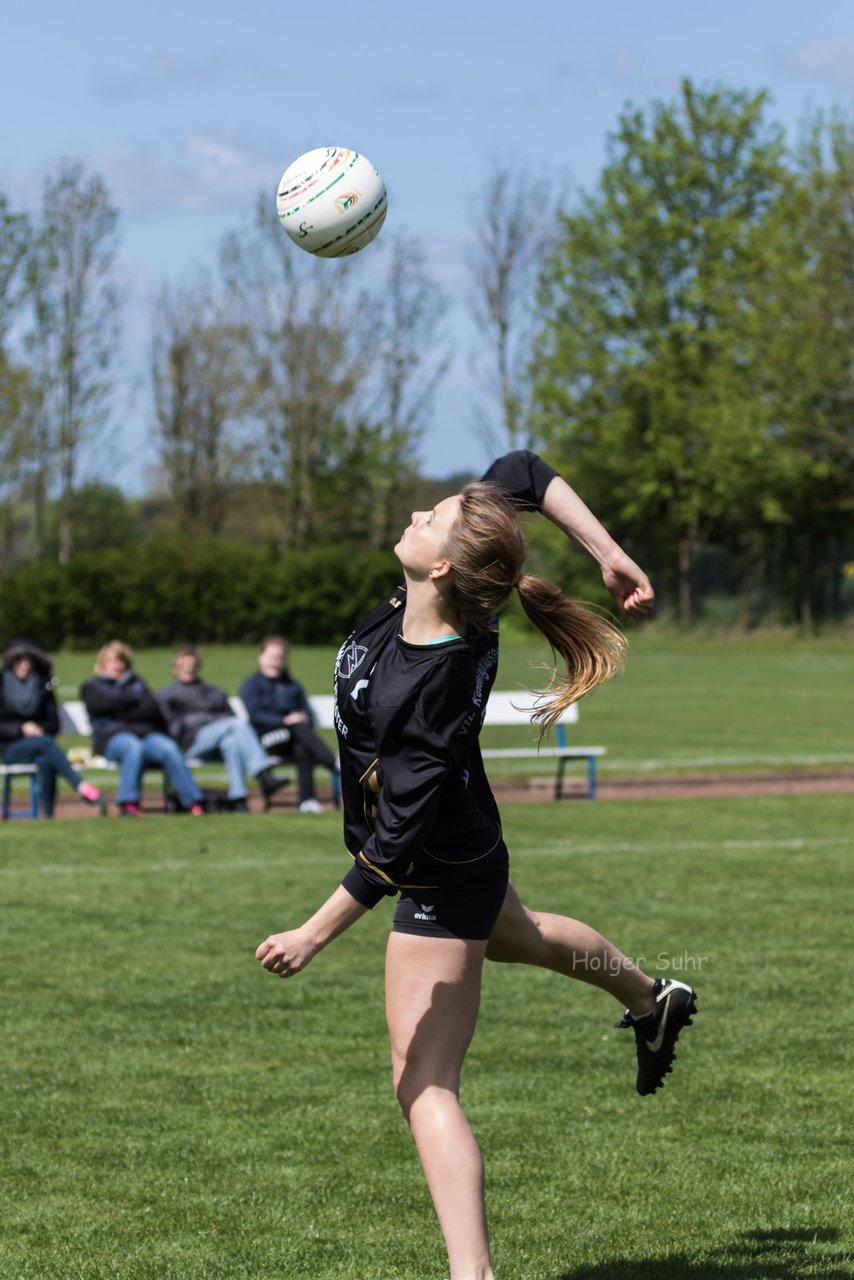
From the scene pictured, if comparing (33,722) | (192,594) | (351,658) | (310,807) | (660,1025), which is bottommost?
(192,594)

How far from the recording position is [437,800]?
3.65 meters

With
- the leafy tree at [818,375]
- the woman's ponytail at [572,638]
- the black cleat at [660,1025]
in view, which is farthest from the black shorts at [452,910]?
the leafy tree at [818,375]

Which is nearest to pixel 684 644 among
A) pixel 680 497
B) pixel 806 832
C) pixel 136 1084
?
pixel 680 497

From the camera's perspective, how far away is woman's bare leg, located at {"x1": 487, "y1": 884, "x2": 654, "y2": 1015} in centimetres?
416

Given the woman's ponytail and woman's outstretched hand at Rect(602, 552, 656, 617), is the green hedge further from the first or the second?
woman's outstretched hand at Rect(602, 552, 656, 617)

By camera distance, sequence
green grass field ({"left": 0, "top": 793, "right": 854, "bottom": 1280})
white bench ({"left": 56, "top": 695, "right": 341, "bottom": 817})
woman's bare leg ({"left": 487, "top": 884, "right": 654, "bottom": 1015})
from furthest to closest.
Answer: white bench ({"left": 56, "top": 695, "right": 341, "bottom": 817}) < green grass field ({"left": 0, "top": 793, "right": 854, "bottom": 1280}) < woman's bare leg ({"left": 487, "top": 884, "right": 654, "bottom": 1015})

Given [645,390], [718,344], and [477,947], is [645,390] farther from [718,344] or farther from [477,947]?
[477,947]

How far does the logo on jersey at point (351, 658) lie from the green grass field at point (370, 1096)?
159 centimetres

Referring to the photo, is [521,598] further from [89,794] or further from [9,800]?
[9,800]

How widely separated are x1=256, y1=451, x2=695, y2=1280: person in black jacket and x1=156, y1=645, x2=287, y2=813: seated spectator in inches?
400

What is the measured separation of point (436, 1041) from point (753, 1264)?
128cm

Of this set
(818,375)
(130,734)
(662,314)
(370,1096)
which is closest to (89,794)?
(130,734)

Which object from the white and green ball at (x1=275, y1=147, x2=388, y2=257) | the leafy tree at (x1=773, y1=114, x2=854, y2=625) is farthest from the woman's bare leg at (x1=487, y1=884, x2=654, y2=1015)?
the leafy tree at (x1=773, y1=114, x2=854, y2=625)

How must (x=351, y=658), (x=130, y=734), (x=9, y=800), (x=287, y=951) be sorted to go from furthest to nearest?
(x=9, y=800)
(x=130, y=734)
(x=351, y=658)
(x=287, y=951)
